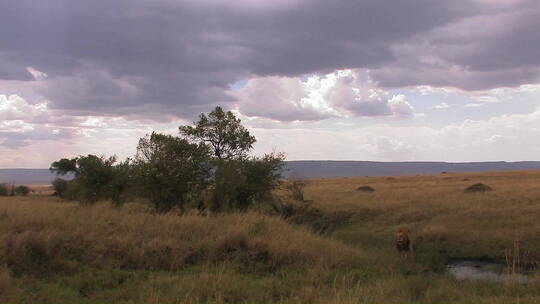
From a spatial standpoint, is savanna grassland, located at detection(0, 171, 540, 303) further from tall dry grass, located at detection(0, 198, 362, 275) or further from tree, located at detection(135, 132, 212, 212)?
tree, located at detection(135, 132, 212, 212)

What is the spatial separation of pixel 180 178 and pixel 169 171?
75 centimetres

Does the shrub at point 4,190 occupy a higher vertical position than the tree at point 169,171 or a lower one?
lower

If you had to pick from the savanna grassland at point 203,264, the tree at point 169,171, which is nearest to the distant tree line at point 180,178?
the tree at point 169,171

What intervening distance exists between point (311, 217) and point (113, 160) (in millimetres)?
14579

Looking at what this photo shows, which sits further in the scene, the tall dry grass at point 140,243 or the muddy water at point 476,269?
the muddy water at point 476,269

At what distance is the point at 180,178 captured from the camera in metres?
25.5

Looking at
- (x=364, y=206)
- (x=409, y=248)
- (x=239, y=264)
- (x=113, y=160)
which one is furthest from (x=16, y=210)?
(x=364, y=206)

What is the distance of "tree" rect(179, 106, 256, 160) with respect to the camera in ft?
112

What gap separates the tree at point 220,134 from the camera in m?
34.2

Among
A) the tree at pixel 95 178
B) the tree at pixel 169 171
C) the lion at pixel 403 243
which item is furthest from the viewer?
the tree at pixel 95 178

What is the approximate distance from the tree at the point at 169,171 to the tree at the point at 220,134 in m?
6.96

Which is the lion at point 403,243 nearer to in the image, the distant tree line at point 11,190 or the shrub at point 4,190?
the distant tree line at point 11,190

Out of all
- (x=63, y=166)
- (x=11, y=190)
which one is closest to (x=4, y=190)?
(x=11, y=190)

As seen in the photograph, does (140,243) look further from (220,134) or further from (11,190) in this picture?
(11,190)
